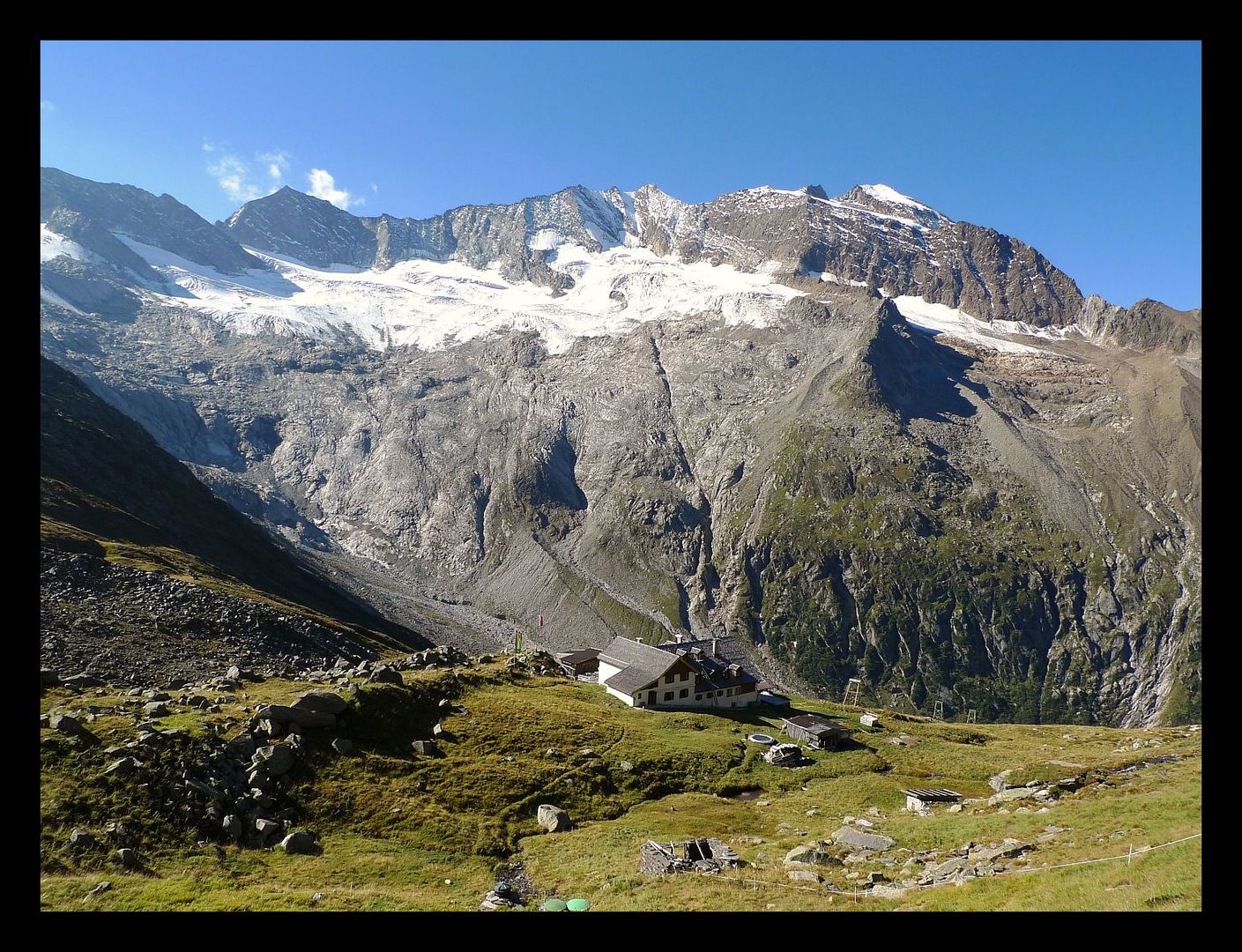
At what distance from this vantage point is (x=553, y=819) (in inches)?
1375

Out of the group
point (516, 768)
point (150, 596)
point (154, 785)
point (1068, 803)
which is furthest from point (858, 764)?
point (150, 596)

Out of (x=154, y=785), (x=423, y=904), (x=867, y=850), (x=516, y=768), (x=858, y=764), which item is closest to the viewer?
(x=423, y=904)

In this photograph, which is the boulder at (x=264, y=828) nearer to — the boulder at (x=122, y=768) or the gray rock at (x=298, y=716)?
the boulder at (x=122, y=768)

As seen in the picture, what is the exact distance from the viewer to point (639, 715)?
2308 inches

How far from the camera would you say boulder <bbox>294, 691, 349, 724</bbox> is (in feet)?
120

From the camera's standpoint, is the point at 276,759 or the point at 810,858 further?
the point at 276,759

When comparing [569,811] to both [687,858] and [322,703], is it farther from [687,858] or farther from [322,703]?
[322,703]

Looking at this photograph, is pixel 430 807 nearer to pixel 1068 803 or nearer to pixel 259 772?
pixel 259 772

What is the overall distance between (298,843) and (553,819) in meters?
13.0

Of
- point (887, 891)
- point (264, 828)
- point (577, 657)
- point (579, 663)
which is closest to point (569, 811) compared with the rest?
point (264, 828)

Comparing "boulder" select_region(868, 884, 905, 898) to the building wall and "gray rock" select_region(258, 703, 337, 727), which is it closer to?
"gray rock" select_region(258, 703, 337, 727)

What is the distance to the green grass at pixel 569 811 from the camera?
70.1ft

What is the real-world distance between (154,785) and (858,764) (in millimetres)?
48357

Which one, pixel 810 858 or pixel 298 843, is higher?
pixel 298 843
